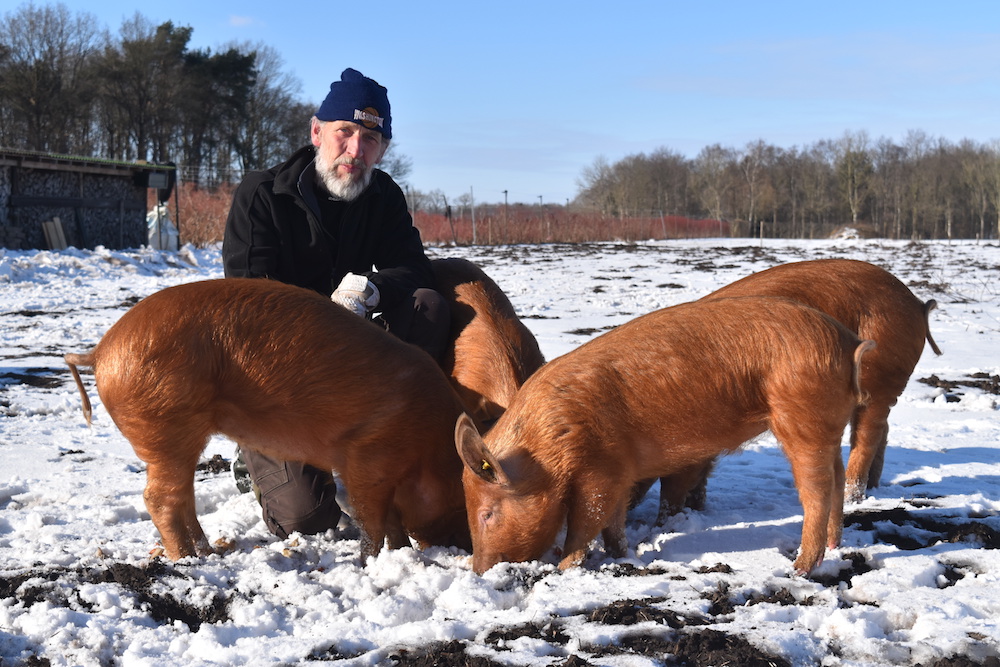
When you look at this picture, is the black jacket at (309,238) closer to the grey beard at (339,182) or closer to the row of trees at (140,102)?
the grey beard at (339,182)

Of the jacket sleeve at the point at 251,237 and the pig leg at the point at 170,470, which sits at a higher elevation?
the jacket sleeve at the point at 251,237

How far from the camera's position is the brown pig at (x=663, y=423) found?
3.48m

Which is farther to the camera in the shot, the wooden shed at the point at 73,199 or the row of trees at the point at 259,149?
the row of trees at the point at 259,149

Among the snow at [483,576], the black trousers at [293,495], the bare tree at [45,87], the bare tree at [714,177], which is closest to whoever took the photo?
the snow at [483,576]

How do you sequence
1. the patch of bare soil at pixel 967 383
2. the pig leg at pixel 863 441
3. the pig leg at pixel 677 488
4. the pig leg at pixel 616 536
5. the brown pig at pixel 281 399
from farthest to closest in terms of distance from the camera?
the patch of bare soil at pixel 967 383
the pig leg at pixel 863 441
the pig leg at pixel 677 488
the pig leg at pixel 616 536
the brown pig at pixel 281 399

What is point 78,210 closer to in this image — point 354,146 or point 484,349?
point 354,146

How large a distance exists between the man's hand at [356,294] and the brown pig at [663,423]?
111 centimetres

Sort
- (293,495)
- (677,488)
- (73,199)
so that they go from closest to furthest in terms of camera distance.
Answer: (293,495) → (677,488) → (73,199)

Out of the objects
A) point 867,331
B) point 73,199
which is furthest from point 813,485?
point 73,199

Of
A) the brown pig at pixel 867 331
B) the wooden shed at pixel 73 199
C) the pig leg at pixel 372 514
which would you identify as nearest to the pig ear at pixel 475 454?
the pig leg at pixel 372 514

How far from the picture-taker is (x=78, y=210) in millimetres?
20812

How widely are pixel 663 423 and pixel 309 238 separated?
2320mm

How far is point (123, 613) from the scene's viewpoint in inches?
121

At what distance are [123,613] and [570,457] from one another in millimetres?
1738
